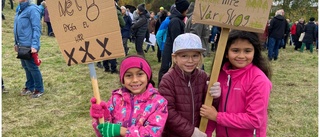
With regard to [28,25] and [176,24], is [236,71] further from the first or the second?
[28,25]

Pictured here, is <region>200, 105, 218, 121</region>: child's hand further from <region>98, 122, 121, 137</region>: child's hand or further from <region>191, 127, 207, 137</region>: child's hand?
<region>98, 122, 121, 137</region>: child's hand

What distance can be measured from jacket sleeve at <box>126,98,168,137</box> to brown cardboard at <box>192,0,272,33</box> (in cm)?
57

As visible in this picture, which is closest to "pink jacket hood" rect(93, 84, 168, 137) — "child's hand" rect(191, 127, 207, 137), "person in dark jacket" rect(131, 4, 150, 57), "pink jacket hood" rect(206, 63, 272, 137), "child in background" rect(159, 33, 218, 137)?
"child in background" rect(159, 33, 218, 137)

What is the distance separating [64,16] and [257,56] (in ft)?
3.81

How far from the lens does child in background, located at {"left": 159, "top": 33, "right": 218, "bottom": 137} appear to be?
6.10ft

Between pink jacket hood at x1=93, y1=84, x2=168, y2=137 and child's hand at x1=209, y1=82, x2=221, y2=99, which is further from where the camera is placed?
child's hand at x1=209, y1=82, x2=221, y2=99

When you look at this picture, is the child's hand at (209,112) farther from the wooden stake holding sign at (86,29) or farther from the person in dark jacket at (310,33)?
the person in dark jacket at (310,33)

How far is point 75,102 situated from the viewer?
4.55 metres

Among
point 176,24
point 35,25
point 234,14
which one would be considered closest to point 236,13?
point 234,14

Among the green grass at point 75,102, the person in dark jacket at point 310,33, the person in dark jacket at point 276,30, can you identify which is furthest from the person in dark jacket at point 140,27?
the person in dark jacket at point 310,33

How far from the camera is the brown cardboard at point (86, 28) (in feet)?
5.53

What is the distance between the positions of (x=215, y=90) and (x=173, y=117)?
30cm

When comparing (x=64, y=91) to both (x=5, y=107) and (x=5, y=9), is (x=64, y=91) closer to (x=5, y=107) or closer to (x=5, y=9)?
(x=5, y=107)

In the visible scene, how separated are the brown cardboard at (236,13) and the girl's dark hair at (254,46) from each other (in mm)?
59
